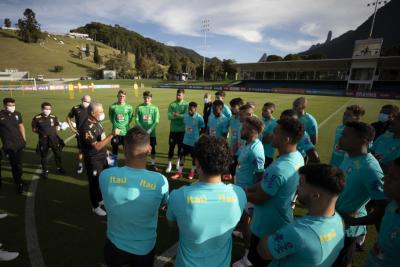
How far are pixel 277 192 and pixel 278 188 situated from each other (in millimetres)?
130

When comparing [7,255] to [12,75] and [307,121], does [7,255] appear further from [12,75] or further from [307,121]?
[12,75]

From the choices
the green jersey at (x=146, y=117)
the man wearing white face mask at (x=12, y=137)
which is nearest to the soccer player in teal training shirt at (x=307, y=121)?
the green jersey at (x=146, y=117)

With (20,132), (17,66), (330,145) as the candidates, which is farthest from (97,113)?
(17,66)

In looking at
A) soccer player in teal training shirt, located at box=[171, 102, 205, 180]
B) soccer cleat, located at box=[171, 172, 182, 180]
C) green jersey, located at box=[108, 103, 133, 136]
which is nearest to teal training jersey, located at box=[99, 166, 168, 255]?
soccer cleat, located at box=[171, 172, 182, 180]

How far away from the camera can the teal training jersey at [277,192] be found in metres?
2.74

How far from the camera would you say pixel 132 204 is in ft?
7.68

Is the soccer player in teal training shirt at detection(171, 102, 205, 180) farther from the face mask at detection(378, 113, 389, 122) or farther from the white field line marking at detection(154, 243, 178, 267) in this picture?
the face mask at detection(378, 113, 389, 122)

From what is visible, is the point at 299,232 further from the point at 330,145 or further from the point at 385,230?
the point at 330,145

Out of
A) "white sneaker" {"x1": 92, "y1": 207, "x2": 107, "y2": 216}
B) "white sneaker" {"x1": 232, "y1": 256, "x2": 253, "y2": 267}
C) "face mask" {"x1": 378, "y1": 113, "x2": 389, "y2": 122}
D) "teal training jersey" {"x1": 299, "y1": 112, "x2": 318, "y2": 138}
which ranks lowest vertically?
"white sneaker" {"x1": 92, "y1": 207, "x2": 107, "y2": 216}

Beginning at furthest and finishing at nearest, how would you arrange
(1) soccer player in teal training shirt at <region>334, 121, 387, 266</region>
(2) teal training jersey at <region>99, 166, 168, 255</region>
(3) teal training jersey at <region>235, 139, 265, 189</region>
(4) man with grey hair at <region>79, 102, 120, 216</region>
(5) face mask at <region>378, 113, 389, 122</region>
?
1. (5) face mask at <region>378, 113, 389, 122</region>
2. (4) man with grey hair at <region>79, 102, 120, 216</region>
3. (3) teal training jersey at <region>235, 139, 265, 189</region>
4. (1) soccer player in teal training shirt at <region>334, 121, 387, 266</region>
5. (2) teal training jersey at <region>99, 166, 168, 255</region>

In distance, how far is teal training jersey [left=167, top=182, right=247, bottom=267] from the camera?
6.59ft

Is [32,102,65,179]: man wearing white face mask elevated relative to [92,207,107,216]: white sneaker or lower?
elevated

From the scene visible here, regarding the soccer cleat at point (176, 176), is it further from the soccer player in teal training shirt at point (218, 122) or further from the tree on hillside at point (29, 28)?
the tree on hillside at point (29, 28)

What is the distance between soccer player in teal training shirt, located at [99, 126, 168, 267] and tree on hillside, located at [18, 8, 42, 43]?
467 ft
